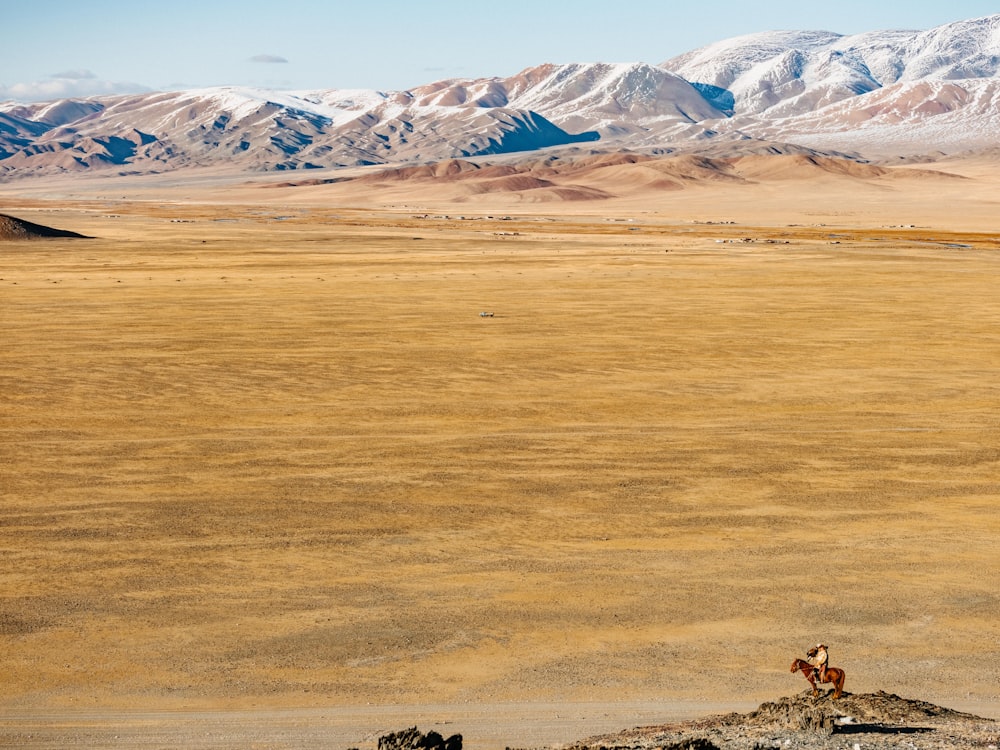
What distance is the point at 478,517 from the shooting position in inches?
536

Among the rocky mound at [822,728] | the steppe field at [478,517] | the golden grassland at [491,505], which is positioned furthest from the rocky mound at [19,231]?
the rocky mound at [822,728]

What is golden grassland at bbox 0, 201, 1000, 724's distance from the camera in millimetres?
9758

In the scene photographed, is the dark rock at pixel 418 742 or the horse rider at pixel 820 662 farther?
the horse rider at pixel 820 662

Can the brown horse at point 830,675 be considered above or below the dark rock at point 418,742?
above

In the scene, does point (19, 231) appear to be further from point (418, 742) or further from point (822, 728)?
point (822, 728)

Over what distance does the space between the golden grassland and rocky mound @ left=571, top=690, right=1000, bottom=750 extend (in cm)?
136

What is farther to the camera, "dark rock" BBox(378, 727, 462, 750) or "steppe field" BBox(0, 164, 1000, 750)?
"steppe field" BBox(0, 164, 1000, 750)

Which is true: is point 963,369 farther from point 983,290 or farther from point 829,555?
point 983,290

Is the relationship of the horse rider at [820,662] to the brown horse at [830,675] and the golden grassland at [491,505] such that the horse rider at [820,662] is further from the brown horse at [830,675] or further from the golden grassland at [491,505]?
the golden grassland at [491,505]

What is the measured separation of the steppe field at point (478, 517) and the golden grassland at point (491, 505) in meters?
0.05

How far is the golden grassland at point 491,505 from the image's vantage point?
976 cm

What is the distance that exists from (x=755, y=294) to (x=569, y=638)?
98.8ft

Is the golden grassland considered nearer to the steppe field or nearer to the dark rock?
the steppe field

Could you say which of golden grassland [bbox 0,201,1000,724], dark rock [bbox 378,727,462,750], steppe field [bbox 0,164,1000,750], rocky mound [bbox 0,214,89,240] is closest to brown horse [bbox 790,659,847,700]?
steppe field [bbox 0,164,1000,750]
